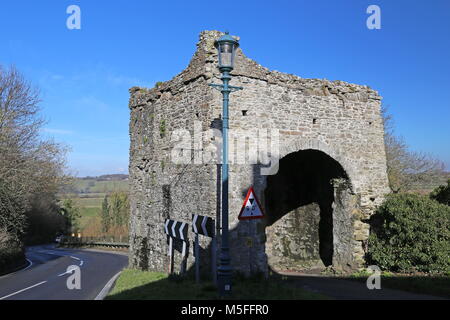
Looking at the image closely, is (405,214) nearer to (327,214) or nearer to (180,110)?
(327,214)

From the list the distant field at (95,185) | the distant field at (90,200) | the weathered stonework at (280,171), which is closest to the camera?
the weathered stonework at (280,171)

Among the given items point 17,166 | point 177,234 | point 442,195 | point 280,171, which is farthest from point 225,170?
point 17,166

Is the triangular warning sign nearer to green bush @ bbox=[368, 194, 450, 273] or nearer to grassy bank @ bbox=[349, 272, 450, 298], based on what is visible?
grassy bank @ bbox=[349, 272, 450, 298]

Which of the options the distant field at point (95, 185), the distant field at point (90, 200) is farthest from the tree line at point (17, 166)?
the distant field at point (95, 185)

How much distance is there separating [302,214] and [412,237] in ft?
12.5

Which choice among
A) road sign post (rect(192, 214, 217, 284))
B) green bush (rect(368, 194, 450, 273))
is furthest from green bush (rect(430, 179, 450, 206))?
road sign post (rect(192, 214, 217, 284))

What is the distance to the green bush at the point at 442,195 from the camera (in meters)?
11.3

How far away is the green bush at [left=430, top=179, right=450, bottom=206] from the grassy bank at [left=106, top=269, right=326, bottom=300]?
232 inches

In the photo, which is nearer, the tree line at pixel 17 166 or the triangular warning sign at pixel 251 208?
the triangular warning sign at pixel 251 208

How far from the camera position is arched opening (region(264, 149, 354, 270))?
12750 mm

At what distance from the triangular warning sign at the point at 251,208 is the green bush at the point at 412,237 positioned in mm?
5222

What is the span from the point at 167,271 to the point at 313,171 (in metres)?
5.67

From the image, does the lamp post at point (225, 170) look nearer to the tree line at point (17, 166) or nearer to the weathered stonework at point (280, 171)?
the weathered stonework at point (280, 171)

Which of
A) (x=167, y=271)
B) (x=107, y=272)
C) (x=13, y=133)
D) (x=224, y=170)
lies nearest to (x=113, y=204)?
(x=13, y=133)
